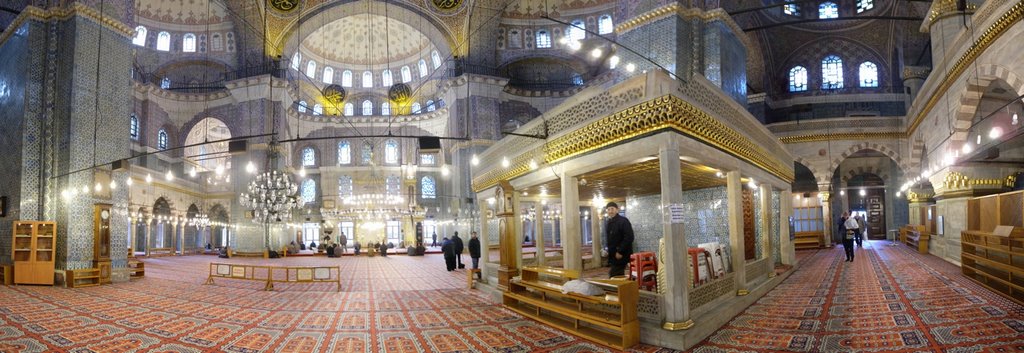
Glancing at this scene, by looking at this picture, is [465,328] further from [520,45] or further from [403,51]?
[403,51]

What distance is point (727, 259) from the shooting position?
6.91m

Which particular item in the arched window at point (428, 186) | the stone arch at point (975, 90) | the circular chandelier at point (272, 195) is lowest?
the circular chandelier at point (272, 195)

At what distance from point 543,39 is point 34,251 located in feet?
58.7

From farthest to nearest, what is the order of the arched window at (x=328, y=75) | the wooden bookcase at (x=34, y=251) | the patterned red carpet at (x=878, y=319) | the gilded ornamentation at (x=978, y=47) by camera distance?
the arched window at (x=328, y=75), the wooden bookcase at (x=34, y=251), the gilded ornamentation at (x=978, y=47), the patterned red carpet at (x=878, y=319)

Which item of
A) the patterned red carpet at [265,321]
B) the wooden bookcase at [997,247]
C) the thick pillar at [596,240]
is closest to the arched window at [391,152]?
the thick pillar at [596,240]

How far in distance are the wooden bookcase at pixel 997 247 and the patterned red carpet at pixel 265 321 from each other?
14.0 feet

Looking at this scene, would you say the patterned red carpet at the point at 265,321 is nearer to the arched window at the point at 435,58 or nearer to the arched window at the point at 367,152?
the arched window at the point at 435,58

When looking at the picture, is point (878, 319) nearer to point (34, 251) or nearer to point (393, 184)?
point (34, 251)

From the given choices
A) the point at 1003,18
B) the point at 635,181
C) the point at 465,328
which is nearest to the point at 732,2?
the point at 1003,18


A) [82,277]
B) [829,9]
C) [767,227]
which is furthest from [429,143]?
[829,9]

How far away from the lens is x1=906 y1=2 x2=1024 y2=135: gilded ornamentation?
6.69 meters

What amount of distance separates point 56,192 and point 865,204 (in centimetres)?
2369

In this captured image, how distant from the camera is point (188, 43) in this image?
22.2 metres

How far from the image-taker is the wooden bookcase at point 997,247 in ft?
17.6
